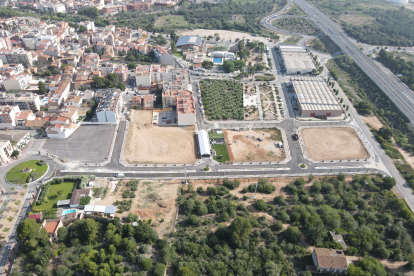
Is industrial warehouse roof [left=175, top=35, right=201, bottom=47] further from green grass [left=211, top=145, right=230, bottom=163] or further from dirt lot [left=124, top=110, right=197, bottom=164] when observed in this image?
green grass [left=211, top=145, right=230, bottom=163]

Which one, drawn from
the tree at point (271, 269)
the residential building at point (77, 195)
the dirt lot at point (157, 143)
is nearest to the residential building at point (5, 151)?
the residential building at point (77, 195)

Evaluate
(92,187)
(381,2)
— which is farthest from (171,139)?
(381,2)

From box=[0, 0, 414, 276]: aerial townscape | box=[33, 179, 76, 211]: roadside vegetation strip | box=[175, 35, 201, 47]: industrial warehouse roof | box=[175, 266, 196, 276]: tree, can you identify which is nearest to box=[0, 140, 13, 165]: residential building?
box=[0, 0, 414, 276]: aerial townscape

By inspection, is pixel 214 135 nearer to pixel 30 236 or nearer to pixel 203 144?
pixel 203 144

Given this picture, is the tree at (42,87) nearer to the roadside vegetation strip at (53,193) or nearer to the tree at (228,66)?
the roadside vegetation strip at (53,193)

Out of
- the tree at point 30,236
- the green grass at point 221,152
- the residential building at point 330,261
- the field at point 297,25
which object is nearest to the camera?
the residential building at point 330,261

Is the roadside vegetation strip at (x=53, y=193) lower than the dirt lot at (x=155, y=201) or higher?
higher
